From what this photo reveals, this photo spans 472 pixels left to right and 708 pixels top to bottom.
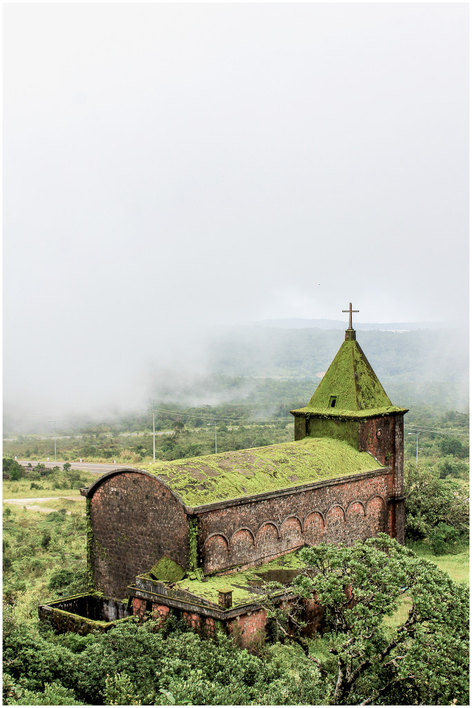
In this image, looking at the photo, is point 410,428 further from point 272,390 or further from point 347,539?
point 347,539

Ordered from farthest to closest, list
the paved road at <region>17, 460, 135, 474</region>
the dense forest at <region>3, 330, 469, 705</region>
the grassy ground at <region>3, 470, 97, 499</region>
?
the paved road at <region>17, 460, 135, 474</region>, the grassy ground at <region>3, 470, 97, 499</region>, the dense forest at <region>3, 330, 469, 705</region>

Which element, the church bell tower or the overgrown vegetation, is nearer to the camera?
the overgrown vegetation

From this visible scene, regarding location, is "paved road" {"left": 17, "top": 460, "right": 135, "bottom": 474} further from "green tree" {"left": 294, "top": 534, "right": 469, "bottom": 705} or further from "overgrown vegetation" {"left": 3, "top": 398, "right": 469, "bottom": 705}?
"green tree" {"left": 294, "top": 534, "right": 469, "bottom": 705}

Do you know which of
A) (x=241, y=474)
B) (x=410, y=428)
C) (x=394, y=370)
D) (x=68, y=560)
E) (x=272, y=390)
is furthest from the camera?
(x=394, y=370)

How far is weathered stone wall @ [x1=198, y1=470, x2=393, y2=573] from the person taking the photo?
1567 cm

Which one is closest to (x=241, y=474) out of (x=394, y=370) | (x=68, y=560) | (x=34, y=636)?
(x=34, y=636)

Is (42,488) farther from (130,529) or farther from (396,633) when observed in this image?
(396,633)

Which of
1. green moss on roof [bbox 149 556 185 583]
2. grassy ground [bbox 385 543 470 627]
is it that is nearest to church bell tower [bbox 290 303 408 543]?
grassy ground [bbox 385 543 470 627]

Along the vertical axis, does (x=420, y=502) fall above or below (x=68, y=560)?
above

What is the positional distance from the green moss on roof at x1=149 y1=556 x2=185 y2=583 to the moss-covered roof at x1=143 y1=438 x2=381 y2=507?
1.45 meters

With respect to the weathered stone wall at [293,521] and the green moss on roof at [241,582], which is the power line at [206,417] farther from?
the green moss on roof at [241,582]

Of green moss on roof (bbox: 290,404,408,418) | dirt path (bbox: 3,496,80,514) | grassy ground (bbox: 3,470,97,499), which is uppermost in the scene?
green moss on roof (bbox: 290,404,408,418)

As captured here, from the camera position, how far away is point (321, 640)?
15.5 meters

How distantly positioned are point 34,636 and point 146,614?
2250 millimetres
